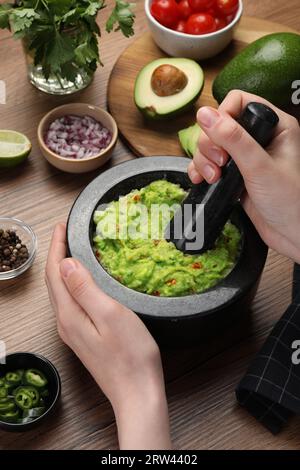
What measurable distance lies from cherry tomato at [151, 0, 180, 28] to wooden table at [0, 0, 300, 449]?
387mm

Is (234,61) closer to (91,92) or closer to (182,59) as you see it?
(182,59)

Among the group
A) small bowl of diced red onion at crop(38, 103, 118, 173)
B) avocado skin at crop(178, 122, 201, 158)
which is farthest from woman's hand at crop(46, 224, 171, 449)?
avocado skin at crop(178, 122, 201, 158)

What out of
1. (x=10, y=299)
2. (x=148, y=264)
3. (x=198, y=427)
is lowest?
(x=198, y=427)

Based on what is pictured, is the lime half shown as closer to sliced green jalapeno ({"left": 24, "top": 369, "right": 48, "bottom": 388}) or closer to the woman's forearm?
sliced green jalapeno ({"left": 24, "top": 369, "right": 48, "bottom": 388})

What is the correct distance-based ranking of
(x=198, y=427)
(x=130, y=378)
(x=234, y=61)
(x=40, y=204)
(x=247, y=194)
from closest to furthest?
1. (x=130, y=378)
2. (x=198, y=427)
3. (x=247, y=194)
4. (x=40, y=204)
5. (x=234, y=61)

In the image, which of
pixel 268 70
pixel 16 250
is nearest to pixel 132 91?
pixel 268 70

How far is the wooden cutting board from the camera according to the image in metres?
1.66

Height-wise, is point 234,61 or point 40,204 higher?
point 234,61

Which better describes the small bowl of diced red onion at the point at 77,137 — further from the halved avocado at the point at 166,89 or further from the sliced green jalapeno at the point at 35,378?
the sliced green jalapeno at the point at 35,378

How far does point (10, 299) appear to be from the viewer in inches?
55.6

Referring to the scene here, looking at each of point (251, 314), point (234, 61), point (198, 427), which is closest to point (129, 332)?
point (198, 427)

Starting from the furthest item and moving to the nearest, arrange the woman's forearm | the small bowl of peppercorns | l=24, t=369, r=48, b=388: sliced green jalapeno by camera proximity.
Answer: the small bowl of peppercorns < l=24, t=369, r=48, b=388: sliced green jalapeno < the woman's forearm

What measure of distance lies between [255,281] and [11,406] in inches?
19.0

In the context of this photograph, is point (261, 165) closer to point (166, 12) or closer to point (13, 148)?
point (13, 148)
